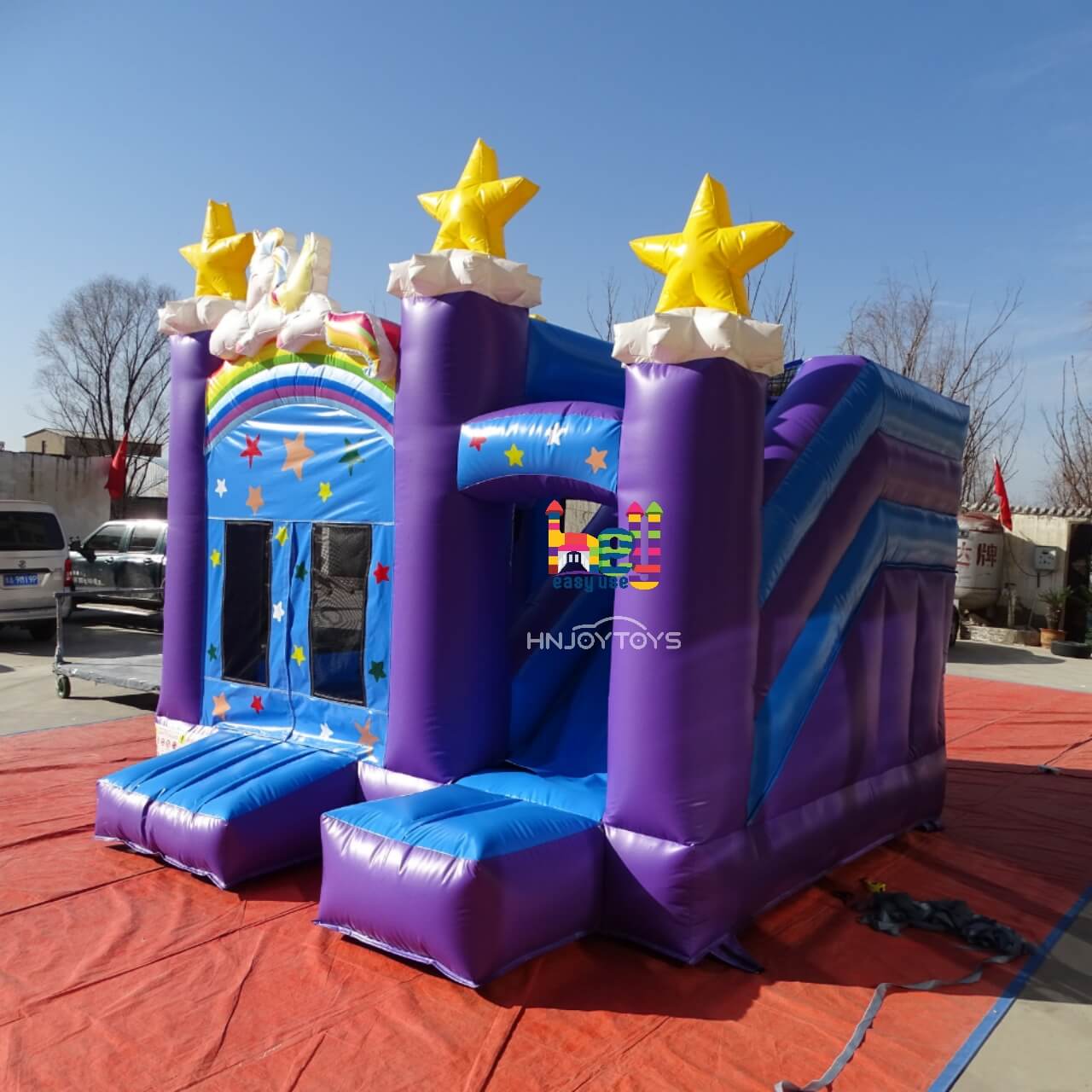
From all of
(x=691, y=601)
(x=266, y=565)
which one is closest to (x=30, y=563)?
(x=266, y=565)

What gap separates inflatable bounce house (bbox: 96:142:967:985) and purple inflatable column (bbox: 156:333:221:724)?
18 mm

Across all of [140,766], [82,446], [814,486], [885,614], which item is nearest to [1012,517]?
[885,614]

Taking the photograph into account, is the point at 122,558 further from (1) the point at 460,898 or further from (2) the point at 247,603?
(1) the point at 460,898

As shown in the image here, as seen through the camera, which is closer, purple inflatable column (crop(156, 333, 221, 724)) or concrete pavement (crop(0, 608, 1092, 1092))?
concrete pavement (crop(0, 608, 1092, 1092))

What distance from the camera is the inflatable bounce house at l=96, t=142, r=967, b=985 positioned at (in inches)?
132

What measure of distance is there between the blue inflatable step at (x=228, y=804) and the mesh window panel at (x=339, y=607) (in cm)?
33

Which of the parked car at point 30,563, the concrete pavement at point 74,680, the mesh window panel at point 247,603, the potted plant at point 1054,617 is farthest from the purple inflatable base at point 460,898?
the potted plant at point 1054,617

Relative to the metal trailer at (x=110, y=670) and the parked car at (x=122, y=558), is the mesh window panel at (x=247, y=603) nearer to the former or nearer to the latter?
the metal trailer at (x=110, y=670)

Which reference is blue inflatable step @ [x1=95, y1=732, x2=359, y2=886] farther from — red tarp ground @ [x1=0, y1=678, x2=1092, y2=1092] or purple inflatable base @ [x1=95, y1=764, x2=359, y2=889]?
red tarp ground @ [x1=0, y1=678, x2=1092, y2=1092]

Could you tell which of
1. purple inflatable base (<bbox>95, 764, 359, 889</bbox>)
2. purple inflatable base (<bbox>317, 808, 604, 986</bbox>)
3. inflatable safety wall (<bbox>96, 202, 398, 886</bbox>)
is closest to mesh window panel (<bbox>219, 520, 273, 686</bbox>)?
inflatable safety wall (<bbox>96, 202, 398, 886</bbox>)

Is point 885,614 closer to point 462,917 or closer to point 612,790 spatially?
point 612,790

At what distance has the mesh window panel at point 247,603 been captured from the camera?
16.4 ft

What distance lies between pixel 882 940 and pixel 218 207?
4701mm

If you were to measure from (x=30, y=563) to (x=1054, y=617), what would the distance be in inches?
495
